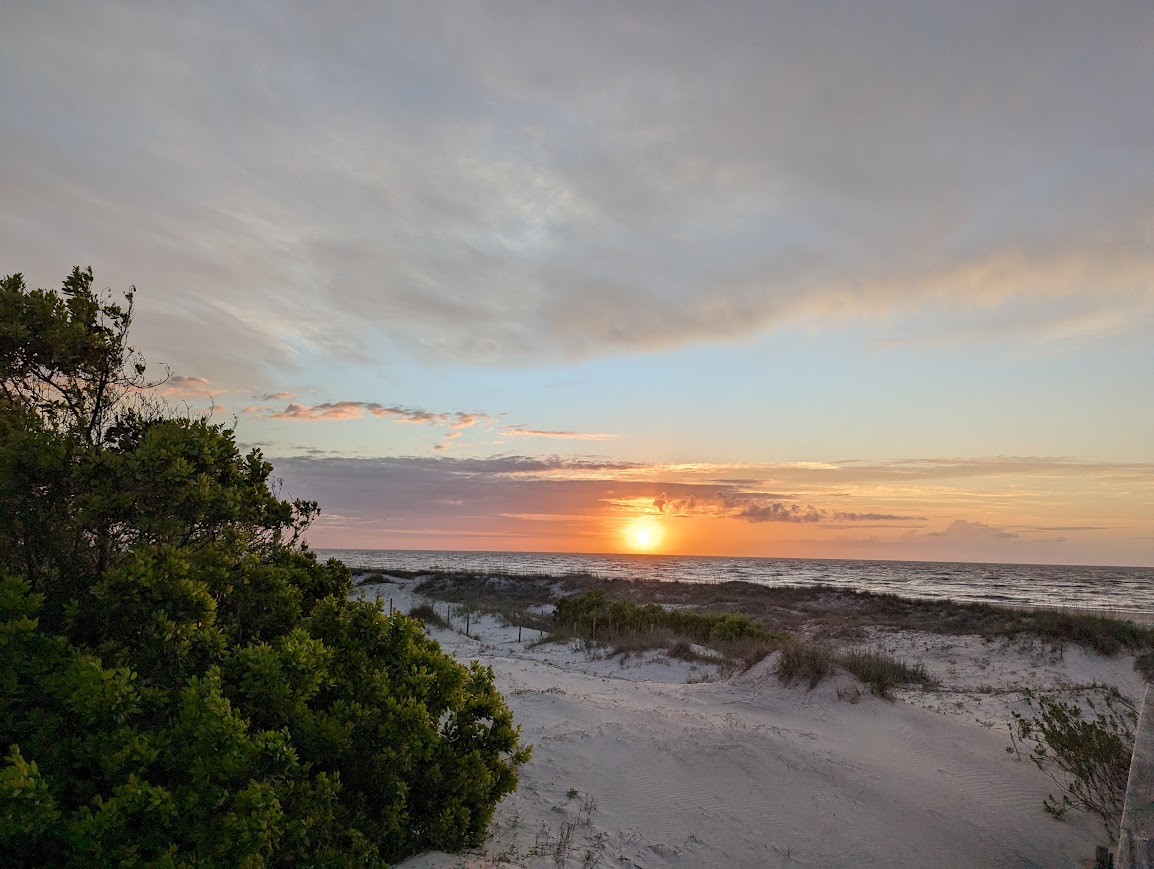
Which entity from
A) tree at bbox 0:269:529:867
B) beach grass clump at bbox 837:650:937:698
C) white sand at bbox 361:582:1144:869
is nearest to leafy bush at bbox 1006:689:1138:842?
white sand at bbox 361:582:1144:869

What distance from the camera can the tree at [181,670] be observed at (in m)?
3.38

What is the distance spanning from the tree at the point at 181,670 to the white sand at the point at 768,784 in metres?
0.80

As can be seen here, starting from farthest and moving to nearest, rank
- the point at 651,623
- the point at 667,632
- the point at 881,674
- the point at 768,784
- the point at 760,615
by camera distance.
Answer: the point at 760,615
the point at 651,623
the point at 667,632
the point at 881,674
the point at 768,784

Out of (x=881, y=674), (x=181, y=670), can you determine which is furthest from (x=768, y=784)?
(x=181, y=670)

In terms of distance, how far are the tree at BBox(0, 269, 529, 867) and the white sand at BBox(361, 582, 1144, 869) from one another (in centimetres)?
80

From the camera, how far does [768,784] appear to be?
7152 millimetres

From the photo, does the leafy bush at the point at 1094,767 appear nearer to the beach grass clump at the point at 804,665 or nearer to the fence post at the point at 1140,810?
the fence post at the point at 1140,810

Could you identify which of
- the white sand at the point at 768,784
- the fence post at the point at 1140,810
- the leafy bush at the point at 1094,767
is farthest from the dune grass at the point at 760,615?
the fence post at the point at 1140,810

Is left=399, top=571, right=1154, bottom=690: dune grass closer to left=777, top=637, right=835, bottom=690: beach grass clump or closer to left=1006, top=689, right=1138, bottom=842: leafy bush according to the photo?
left=777, top=637, right=835, bottom=690: beach grass clump

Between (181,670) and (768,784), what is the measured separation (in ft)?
20.5

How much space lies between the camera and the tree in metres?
3.38

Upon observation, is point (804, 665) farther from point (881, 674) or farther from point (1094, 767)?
point (1094, 767)

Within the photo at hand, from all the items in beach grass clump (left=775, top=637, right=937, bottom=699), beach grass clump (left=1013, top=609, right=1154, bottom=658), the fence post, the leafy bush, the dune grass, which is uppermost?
the fence post

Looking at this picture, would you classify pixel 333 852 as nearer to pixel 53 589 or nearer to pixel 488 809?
pixel 488 809
